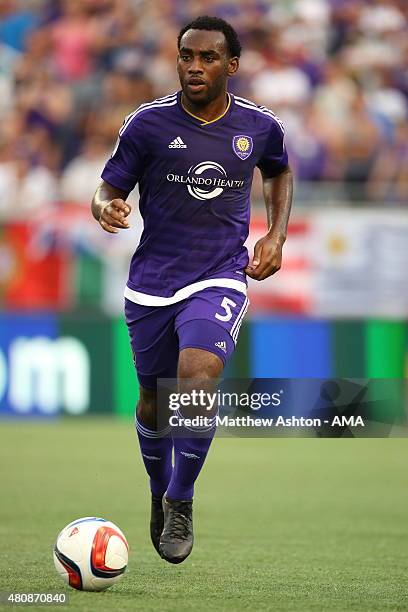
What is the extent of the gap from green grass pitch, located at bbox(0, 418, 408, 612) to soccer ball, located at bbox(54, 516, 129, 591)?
77 millimetres

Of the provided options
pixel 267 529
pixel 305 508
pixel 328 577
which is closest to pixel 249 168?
pixel 328 577

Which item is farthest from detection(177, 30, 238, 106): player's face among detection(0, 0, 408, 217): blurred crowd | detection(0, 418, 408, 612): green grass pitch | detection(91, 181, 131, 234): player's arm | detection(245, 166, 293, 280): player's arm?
detection(0, 0, 408, 217): blurred crowd

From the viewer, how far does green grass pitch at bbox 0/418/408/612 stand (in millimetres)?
5520

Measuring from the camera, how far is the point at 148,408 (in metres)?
6.45

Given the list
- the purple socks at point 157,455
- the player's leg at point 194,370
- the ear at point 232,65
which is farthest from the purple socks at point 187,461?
the ear at point 232,65

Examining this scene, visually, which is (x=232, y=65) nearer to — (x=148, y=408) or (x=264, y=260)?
(x=264, y=260)

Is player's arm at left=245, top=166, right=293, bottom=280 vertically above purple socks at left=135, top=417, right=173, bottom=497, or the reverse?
player's arm at left=245, top=166, right=293, bottom=280

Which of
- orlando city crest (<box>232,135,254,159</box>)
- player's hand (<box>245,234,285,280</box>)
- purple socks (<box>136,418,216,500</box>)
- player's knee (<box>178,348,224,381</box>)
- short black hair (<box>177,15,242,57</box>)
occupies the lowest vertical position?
purple socks (<box>136,418,216,500</box>)

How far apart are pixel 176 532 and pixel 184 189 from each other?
64.5 inches

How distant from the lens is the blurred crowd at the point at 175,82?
50.4 feet

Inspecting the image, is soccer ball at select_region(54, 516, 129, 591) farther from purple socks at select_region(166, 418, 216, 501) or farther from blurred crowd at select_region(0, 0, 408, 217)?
blurred crowd at select_region(0, 0, 408, 217)

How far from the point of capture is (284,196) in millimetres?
6539

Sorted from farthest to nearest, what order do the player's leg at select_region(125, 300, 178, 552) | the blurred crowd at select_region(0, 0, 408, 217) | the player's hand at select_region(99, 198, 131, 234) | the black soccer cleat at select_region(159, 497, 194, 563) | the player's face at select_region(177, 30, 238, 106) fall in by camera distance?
the blurred crowd at select_region(0, 0, 408, 217) < the player's leg at select_region(125, 300, 178, 552) < the player's face at select_region(177, 30, 238, 106) < the black soccer cleat at select_region(159, 497, 194, 563) < the player's hand at select_region(99, 198, 131, 234)

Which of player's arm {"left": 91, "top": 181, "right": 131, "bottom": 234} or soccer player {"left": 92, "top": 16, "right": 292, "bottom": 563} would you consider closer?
player's arm {"left": 91, "top": 181, "right": 131, "bottom": 234}
